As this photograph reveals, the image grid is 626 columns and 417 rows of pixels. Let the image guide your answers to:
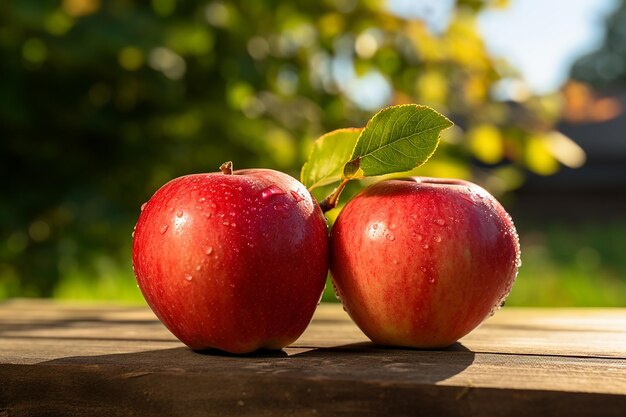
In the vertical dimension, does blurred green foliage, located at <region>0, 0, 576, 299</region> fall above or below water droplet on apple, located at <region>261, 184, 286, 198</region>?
above

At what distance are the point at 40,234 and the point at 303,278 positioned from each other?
7.05 feet

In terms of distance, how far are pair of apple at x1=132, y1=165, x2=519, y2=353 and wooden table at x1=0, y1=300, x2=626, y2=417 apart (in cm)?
4

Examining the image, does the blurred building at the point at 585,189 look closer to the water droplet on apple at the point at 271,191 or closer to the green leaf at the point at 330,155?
the green leaf at the point at 330,155

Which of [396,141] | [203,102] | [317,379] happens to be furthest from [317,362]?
[203,102]

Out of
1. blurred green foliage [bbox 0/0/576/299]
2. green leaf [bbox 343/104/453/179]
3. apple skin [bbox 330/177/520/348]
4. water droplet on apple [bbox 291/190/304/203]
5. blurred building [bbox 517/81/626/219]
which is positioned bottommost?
apple skin [bbox 330/177/520/348]

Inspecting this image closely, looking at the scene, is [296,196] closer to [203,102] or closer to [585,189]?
[203,102]

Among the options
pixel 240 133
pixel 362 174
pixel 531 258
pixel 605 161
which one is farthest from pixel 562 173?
pixel 362 174

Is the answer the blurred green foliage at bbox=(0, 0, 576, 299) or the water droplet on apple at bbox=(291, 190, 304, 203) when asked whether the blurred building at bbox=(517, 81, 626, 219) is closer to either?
the blurred green foliage at bbox=(0, 0, 576, 299)

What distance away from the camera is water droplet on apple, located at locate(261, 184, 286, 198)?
1.05 meters

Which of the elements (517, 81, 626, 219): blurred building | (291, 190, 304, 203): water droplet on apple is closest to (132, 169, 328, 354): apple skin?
(291, 190, 304, 203): water droplet on apple

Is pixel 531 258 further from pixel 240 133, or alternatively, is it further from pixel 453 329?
pixel 453 329

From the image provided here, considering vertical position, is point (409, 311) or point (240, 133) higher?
point (240, 133)

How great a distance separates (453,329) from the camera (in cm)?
109

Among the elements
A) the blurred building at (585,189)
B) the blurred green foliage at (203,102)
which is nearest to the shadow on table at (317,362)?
the blurred green foliage at (203,102)
